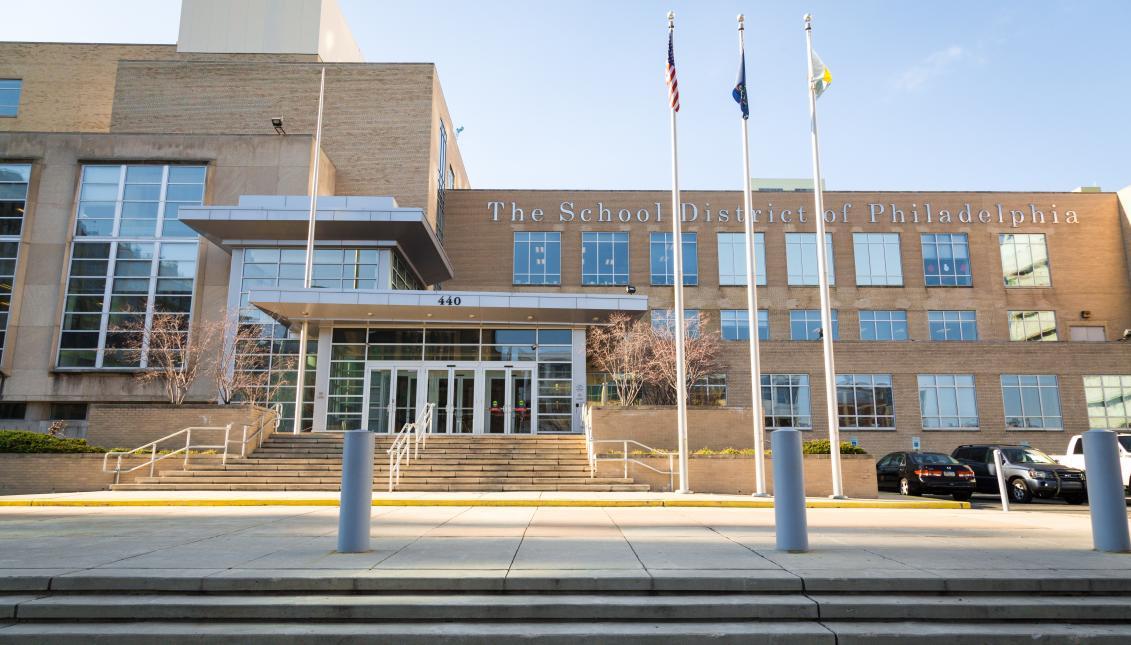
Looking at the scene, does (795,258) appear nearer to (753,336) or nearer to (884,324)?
(884,324)

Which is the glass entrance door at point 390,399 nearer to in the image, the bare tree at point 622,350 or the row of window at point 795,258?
the bare tree at point 622,350

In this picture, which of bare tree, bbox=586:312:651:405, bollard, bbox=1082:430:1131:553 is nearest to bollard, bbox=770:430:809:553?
bollard, bbox=1082:430:1131:553

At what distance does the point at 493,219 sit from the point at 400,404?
60.0ft

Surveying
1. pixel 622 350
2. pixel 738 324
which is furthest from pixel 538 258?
pixel 622 350

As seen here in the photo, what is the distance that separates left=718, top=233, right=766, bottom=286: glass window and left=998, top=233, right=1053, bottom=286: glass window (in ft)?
45.5

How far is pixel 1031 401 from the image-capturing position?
115 ft

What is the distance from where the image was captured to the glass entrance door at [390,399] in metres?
25.3

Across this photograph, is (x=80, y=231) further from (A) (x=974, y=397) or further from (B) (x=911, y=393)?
(A) (x=974, y=397)

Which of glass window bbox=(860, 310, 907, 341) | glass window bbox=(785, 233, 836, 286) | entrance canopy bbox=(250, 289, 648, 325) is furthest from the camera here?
glass window bbox=(785, 233, 836, 286)

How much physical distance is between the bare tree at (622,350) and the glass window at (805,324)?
15.0 meters

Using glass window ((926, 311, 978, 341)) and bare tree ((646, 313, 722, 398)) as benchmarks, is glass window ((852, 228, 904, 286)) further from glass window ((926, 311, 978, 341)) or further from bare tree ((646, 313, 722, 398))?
bare tree ((646, 313, 722, 398))

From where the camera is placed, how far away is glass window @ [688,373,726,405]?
117 feet

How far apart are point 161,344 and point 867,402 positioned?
31.5m

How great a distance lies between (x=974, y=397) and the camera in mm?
35094
